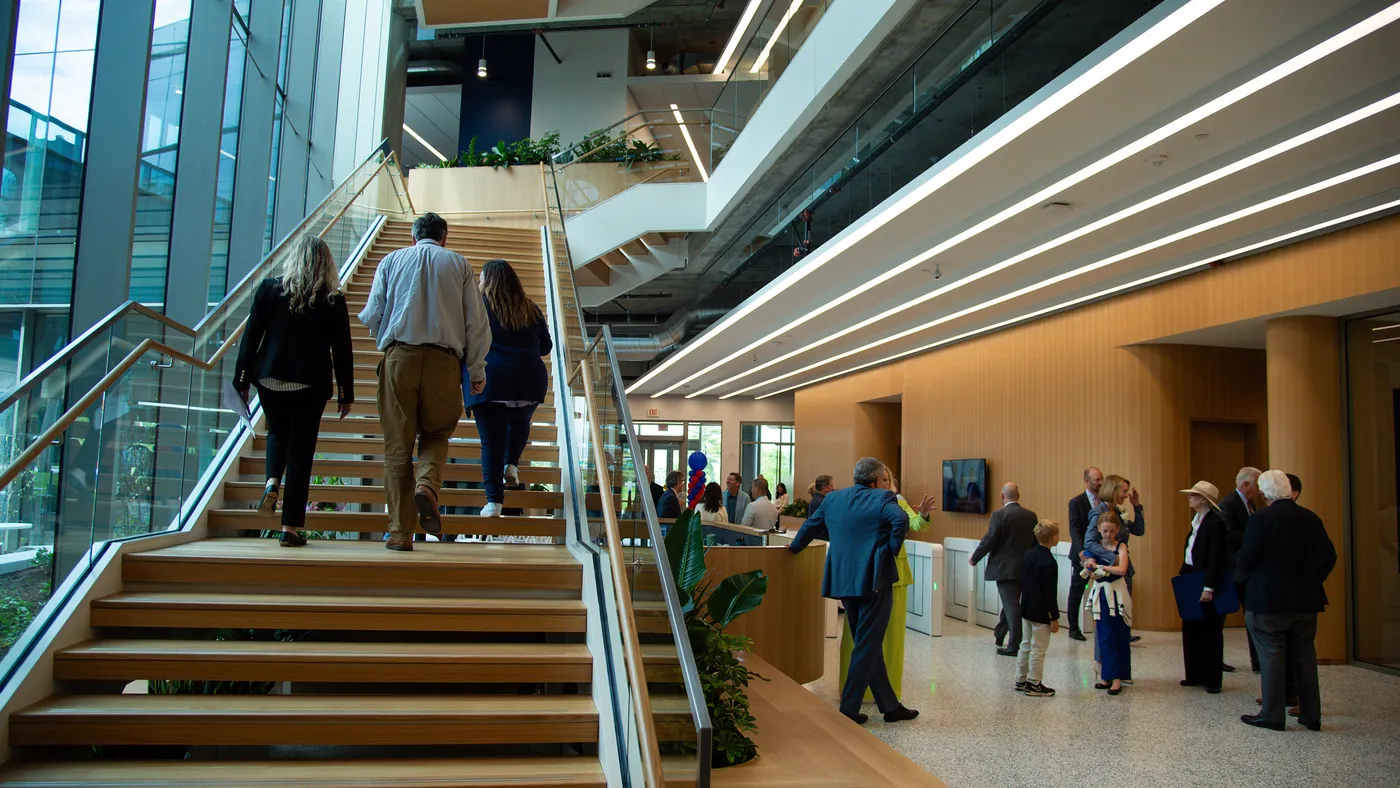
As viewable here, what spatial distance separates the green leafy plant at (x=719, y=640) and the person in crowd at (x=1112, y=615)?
368 centimetres

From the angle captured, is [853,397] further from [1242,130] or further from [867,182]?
[1242,130]

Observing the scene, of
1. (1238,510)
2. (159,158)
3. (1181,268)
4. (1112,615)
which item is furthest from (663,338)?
(1112,615)

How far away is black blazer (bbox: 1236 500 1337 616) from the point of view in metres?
6.33

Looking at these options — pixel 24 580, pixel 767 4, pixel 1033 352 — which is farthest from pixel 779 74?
pixel 24 580

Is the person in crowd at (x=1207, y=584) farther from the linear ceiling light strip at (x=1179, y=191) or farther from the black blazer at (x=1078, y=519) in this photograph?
the linear ceiling light strip at (x=1179, y=191)

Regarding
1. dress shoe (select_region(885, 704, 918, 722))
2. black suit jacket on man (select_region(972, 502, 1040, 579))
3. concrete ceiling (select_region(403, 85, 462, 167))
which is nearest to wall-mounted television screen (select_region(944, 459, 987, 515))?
black suit jacket on man (select_region(972, 502, 1040, 579))

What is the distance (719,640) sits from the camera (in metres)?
4.45

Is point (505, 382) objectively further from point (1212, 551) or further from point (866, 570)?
point (1212, 551)

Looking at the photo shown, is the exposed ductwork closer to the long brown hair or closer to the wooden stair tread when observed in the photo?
the long brown hair

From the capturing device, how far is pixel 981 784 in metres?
4.97

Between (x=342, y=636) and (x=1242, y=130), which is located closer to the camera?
(x=342, y=636)

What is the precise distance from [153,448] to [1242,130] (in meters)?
6.63

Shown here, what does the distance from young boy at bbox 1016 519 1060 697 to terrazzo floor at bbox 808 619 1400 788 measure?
0.55 ft

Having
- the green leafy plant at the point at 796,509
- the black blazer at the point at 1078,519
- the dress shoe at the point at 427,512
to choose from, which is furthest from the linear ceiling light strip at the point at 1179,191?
the green leafy plant at the point at 796,509
